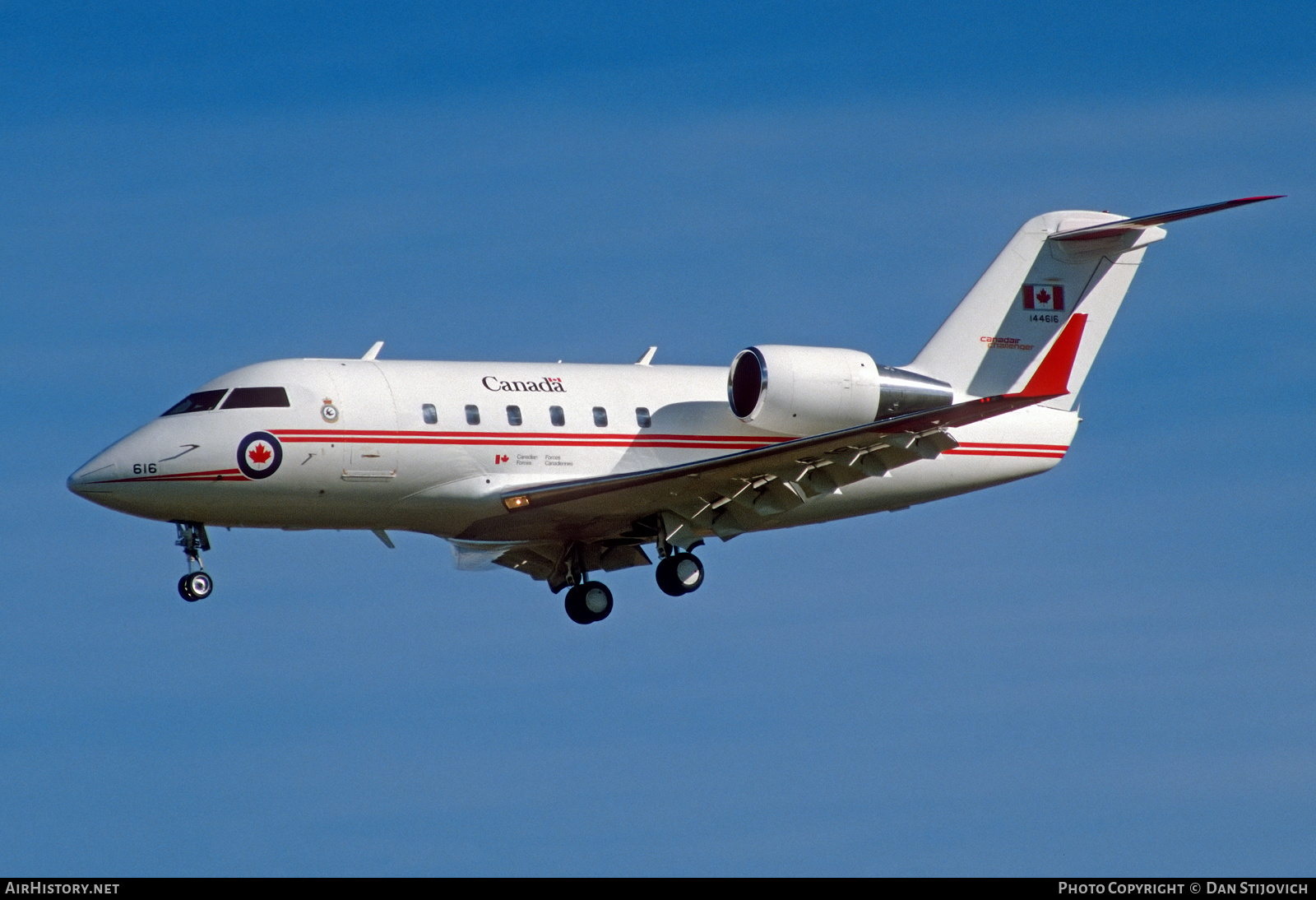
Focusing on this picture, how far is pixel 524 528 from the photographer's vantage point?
101 ft

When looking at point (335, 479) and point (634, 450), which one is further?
point (634, 450)

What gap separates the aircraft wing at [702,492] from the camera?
28.3 meters

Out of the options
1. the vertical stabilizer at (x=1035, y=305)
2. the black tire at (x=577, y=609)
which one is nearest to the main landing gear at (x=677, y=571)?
the black tire at (x=577, y=609)

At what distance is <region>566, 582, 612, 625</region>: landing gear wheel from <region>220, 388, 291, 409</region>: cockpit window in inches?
253

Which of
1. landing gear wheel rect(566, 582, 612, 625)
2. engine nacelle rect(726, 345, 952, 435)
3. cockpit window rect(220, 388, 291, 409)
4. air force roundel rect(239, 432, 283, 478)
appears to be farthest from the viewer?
Answer: landing gear wheel rect(566, 582, 612, 625)

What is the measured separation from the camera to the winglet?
3328cm

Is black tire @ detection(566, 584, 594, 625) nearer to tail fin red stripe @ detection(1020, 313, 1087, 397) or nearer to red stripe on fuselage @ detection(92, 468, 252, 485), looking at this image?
red stripe on fuselage @ detection(92, 468, 252, 485)

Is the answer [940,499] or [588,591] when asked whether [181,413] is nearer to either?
[588,591]

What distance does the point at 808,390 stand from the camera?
3031 centimetres

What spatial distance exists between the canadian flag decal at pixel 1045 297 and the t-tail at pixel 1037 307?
0.05 feet

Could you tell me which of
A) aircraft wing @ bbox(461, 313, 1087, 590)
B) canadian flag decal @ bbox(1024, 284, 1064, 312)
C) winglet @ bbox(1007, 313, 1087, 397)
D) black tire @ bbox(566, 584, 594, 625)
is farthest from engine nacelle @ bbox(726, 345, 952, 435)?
black tire @ bbox(566, 584, 594, 625)

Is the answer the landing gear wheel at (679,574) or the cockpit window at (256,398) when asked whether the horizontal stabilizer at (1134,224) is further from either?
the cockpit window at (256,398)

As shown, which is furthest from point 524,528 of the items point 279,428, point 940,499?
point 940,499

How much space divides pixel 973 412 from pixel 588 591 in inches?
322
